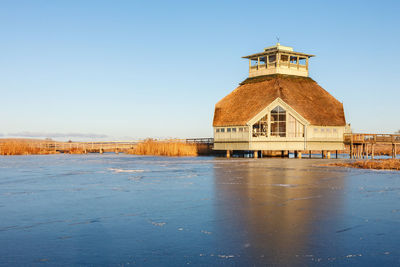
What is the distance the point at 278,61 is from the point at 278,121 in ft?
35.6

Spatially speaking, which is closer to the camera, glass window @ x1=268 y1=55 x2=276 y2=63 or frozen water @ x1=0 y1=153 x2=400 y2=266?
frozen water @ x1=0 y1=153 x2=400 y2=266

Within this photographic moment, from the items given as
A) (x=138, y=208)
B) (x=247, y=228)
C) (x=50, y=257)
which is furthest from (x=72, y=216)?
(x=247, y=228)

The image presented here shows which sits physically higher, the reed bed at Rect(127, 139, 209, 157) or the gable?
the gable

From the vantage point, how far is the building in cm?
5119

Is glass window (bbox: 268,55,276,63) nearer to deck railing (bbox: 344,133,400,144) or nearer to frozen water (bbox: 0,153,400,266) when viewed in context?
deck railing (bbox: 344,133,400,144)

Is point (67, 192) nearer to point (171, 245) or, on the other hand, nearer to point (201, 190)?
point (201, 190)

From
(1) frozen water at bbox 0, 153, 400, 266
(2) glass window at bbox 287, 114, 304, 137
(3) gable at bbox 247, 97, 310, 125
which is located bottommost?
(1) frozen water at bbox 0, 153, 400, 266

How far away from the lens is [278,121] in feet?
168

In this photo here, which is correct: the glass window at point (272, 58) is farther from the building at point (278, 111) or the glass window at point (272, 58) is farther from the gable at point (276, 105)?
the gable at point (276, 105)

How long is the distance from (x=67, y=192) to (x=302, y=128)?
119ft

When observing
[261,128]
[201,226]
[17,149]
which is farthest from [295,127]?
[17,149]

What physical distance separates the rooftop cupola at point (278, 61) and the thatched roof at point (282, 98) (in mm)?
961

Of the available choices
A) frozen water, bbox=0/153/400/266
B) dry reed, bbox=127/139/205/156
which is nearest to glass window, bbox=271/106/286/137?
dry reed, bbox=127/139/205/156

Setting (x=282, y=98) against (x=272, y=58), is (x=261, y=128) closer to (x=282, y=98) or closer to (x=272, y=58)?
(x=282, y=98)
